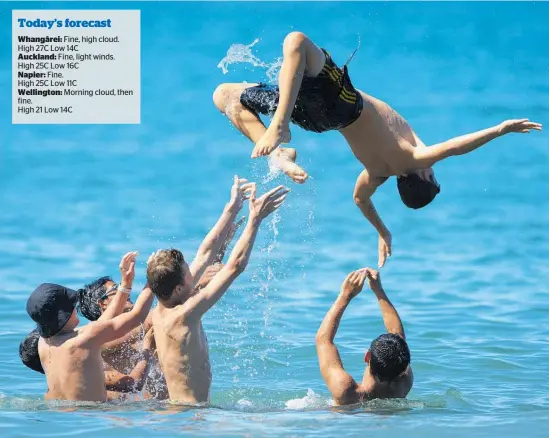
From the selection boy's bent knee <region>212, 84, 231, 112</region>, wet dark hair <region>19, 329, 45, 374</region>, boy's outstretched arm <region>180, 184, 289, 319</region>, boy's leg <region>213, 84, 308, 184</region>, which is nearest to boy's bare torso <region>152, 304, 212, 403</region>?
boy's outstretched arm <region>180, 184, 289, 319</region>

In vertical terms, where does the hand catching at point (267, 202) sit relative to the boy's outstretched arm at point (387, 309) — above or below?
above

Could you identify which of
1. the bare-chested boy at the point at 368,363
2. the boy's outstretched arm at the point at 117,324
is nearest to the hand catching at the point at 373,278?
the bare-chested boy at the point at 368,363

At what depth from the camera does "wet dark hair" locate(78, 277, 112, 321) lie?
24.6ft

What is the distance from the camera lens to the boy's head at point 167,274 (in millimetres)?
6375

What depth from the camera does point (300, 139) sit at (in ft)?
57.2

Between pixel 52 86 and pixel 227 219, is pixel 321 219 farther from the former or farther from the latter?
pixel 227 219

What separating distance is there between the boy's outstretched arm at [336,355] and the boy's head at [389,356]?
23 cm

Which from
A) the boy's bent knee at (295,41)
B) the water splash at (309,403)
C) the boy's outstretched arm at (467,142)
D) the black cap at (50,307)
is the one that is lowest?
the water splash at (309,403)

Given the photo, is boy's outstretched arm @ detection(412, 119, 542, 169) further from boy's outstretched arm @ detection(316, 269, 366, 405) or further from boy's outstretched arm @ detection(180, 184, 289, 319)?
boy's outstretched arm @ detection(180, 184, 289, 319)

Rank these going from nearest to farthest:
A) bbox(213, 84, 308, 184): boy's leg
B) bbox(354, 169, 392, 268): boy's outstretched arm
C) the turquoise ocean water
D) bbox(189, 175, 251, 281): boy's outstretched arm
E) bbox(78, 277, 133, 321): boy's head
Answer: bbox(189, 175, 251, 281): boy's outstretched arm → bbox(213, 84, 308, 184): boy's leg → the turquoise ocean water → bbox(78, 277, 133, 321): boy's head → bbox(354, 169, 392, 268): boy's outstretched arm

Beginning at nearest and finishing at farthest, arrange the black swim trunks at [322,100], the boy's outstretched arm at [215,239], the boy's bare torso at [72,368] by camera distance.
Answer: the black swim trunks at [322,100], the boy's bare torso at [72,368], the boy's outstretched arm at [215,239]

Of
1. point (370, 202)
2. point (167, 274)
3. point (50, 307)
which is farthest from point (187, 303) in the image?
point (370, 202)

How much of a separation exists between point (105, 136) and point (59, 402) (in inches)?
470

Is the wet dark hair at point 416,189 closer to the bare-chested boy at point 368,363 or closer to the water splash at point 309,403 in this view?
the bare-chested boy at point 368,363
